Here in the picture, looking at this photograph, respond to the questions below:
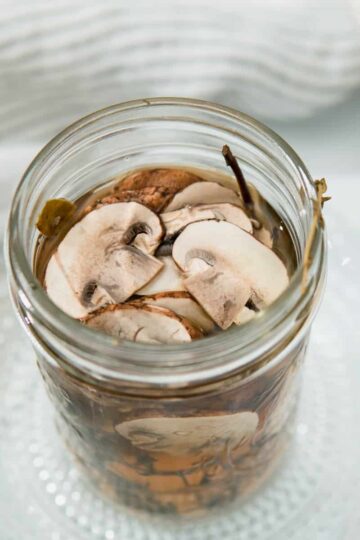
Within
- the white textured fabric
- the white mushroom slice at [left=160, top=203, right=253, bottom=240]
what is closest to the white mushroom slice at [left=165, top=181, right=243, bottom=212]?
the white mushroom slice at [left=160, top=203, right=253, bottom=240]

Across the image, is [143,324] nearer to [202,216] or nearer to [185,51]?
[202,216]

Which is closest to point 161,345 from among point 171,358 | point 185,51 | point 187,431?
point 171,358

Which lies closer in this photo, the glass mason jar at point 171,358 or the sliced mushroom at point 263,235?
the glass mason jar at point 171,358

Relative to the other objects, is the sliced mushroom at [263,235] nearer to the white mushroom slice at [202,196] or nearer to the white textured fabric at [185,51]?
the white mushroom slice at [202,196]

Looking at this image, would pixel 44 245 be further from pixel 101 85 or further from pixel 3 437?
pixel 101 85

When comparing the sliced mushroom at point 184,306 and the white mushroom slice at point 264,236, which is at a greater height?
the white mushroom slice at point 264,236

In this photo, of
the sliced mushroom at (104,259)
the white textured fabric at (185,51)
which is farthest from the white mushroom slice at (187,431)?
the white textured fabric at (185,51)

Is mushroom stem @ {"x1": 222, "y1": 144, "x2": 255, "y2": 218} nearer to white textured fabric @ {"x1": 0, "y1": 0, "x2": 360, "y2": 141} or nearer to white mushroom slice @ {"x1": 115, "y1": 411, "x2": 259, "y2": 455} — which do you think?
white mushroom slice @ {"x1": 115, "y1": 411, "x2": 259, "y2": 455}
